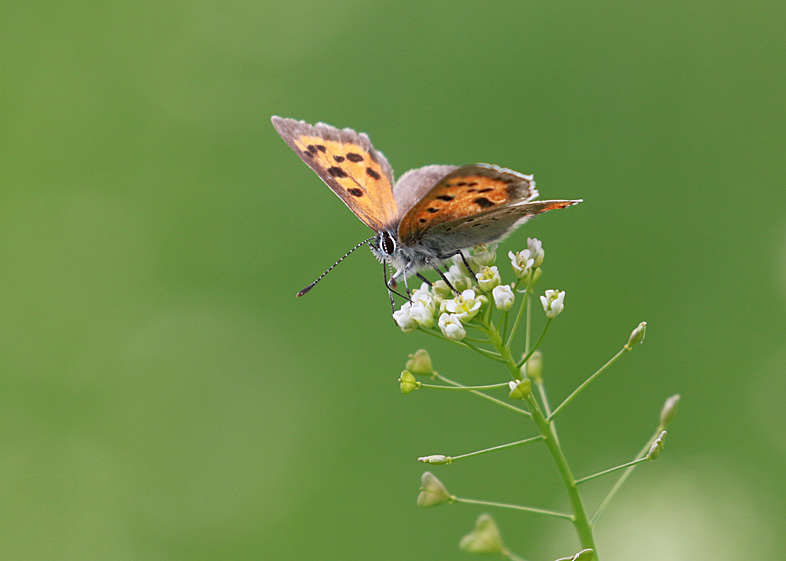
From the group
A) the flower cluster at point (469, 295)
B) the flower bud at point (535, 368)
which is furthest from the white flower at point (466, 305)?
the flower bud at point (535, 368)

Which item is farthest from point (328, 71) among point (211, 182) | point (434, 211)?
point (434, 211)

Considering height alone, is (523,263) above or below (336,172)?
below

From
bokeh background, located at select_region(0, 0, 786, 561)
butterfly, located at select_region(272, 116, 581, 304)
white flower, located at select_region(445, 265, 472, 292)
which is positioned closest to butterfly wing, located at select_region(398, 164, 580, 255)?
butterfly, located at select_region(272, 116, 581, 304)

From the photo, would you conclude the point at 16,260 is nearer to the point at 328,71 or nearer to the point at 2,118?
the point at 2,118

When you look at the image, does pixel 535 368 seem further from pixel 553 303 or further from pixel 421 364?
pixel 421 364

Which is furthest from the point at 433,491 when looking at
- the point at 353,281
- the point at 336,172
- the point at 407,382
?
the point at 353,281

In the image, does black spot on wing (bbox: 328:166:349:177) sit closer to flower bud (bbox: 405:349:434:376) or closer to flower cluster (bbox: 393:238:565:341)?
flower cluster (bbox: 393:238:565:341)
